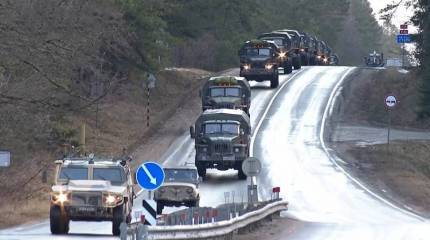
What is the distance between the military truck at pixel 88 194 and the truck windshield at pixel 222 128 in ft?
55.3

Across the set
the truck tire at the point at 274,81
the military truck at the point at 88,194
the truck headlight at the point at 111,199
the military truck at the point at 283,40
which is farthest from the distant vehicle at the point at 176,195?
the military truck at the point at 283,40

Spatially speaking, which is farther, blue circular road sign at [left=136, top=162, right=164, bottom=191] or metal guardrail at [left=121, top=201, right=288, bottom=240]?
blue circular road sign at [left=136, top=162, right=164, bottom=191]

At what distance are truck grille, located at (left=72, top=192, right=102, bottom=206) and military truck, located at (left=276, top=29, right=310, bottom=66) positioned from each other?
5432 cm

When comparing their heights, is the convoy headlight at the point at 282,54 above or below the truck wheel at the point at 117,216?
above

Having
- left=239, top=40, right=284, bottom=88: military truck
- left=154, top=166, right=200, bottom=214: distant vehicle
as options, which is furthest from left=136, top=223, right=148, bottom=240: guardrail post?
left=239, top=40, right=284, bottom=88: military truck

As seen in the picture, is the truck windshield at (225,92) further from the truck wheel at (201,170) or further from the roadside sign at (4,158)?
the roadside sign at (4,158)

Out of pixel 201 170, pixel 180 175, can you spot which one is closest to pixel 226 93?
pixel 201 170

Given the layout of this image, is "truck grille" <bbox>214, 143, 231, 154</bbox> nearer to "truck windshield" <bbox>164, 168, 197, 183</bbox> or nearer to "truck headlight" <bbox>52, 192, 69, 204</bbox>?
"truck windshield" <bbox>164, 168, 197, 183</bbox>

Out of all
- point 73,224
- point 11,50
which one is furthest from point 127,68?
point 11,50

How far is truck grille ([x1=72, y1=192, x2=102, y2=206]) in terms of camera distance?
24531mm

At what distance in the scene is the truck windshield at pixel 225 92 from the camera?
171 feet

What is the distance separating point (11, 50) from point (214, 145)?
75.1ft

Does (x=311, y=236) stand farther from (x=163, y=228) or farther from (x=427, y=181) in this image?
(x=427, y=181)

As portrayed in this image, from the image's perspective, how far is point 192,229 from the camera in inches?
926
